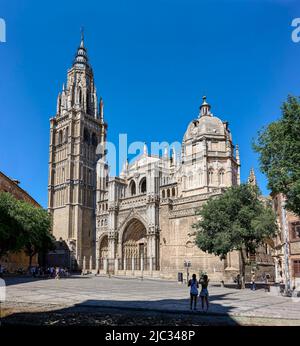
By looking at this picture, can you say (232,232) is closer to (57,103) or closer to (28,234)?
(28,234)

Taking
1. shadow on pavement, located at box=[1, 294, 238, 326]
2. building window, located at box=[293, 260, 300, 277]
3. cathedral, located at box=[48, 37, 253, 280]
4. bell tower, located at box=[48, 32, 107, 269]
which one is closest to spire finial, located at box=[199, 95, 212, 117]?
cathedral, located at box=[48, 37, 253, 280]

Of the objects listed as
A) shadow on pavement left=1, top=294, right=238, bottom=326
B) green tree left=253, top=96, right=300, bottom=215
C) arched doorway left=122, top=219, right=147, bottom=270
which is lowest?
shadow on pavement left=1, top=294, right=238, bottom=326

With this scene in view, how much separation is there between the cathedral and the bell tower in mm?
182

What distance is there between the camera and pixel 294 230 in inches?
1129

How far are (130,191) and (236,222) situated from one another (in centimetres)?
4253

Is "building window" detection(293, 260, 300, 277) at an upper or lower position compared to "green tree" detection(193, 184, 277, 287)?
lower

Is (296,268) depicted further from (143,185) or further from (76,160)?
(76,160)

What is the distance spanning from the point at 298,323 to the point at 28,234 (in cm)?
3353

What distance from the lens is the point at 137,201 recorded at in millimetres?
60281

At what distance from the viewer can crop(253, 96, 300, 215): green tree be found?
17453mm

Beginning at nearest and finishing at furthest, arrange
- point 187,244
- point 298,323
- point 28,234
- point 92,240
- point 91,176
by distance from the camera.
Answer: point 298,323, point 28,234, point 187,244, point 92,240, point 91,176

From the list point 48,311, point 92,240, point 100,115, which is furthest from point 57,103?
point 48,311

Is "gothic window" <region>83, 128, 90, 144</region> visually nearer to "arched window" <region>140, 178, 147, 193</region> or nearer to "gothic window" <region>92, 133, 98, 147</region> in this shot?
"gothic window" <region>92, 133, 98, 147</region>

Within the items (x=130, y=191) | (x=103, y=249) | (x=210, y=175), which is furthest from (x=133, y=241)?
(x=210, y=175)
